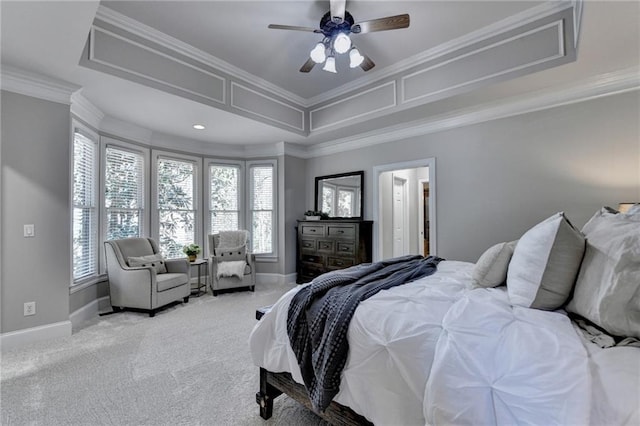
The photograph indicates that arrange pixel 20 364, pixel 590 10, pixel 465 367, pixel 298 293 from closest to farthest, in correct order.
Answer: pixel 465 367 → pixel 298 293 → pixel 590 10 → pixel 20 364

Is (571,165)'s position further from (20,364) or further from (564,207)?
(20,364)

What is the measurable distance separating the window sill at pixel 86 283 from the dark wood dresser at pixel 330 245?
2.89 m

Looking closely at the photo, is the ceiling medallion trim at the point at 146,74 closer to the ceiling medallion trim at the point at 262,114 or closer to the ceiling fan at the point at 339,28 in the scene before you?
the ceiling medallion trim at the point at 262,114

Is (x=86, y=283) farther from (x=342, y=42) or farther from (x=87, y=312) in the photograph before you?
(x=342, y=42)

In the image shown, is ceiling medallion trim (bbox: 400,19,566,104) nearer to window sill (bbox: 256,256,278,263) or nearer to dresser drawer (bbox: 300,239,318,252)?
dresser drawer (bbox: 300,239,318,252)

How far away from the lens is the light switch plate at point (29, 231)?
2.79 m

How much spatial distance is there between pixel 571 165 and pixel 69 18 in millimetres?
4691

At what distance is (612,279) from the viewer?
3.43ft

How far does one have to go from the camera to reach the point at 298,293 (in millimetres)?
1700

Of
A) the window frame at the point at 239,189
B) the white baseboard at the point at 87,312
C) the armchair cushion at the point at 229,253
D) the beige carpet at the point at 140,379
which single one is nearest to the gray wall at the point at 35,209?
the white baseboard at the point at 87,312

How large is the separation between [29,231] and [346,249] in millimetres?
3693

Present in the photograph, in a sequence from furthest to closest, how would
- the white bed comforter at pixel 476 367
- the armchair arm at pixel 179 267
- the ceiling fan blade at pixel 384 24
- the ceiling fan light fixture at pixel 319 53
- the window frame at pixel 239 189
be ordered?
the window frame at pixel 239 189 < the armchair arm at pixel 179 267 < the ceiling fan light fixture at pixel 319 53 < the ceiling fan blade at pixel 384 24 < the white bed comforter at pixel 476 367

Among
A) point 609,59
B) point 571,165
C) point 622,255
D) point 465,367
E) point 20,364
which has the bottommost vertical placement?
point 20,364

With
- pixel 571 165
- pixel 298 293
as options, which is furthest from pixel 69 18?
pixel 571 165
